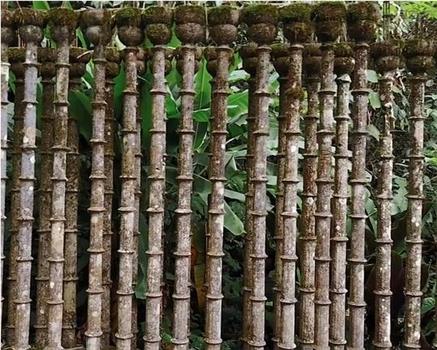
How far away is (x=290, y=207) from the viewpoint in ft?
6.86

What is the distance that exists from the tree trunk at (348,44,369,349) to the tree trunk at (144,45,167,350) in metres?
0.68

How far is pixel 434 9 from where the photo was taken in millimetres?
2893

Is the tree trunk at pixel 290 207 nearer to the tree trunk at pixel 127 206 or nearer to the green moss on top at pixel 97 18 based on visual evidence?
the tree trunk at pixel 127 206

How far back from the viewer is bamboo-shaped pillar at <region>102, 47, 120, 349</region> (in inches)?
Result: 88.7

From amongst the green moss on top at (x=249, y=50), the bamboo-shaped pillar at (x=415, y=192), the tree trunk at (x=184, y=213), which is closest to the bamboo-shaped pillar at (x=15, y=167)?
the tree trunk at (x=184, y=213)

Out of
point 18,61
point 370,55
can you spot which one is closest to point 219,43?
point 370,55

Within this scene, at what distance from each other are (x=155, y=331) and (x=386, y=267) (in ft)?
2.77

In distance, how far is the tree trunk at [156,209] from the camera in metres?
2.06

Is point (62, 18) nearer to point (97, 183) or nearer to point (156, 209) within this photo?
point (97, 183)

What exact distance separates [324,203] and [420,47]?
66 centimetres

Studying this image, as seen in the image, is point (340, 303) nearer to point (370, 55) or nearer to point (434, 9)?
point (370, 55)

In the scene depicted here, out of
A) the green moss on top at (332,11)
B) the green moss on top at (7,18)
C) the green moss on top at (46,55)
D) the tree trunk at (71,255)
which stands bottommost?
the tree trunk at (71,255)

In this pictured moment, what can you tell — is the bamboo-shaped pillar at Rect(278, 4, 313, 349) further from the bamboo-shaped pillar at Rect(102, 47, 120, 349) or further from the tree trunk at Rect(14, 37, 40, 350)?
the tree trunk at Rect(14, 37, 40, 350)

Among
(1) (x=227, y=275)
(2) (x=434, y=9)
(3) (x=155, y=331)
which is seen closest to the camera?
(3) (x=155, y=331)
